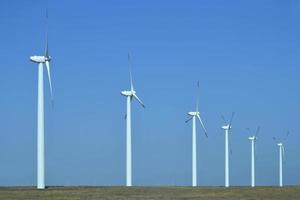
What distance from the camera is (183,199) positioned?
66438 mm

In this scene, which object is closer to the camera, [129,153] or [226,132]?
[129,153]

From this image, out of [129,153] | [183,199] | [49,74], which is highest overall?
[49,74]

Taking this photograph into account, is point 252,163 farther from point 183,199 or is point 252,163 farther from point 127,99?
point 183,199

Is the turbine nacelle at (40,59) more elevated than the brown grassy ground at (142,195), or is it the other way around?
the turbine nacelle at (40,59)

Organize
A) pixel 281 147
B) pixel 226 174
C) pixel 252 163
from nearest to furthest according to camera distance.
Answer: pixel 226 174
pixel 252 163
pixel 281 147

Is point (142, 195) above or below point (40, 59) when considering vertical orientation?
below

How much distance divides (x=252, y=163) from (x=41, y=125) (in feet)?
215

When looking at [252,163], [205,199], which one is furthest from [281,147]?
[205,199]

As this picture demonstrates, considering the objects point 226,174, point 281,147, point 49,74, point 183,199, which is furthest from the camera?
point 281,147

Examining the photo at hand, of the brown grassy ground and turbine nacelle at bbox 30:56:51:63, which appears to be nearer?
the brown grassy ground

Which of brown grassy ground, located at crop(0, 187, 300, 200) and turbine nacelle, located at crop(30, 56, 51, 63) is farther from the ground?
turbine nacelle, located at crop(30, 56, 51, 63)

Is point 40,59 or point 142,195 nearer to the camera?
point 142,195

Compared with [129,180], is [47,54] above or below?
above

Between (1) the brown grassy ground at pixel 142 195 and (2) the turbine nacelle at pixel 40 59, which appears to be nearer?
(1) the brown grassy ground at pixel 142 195
